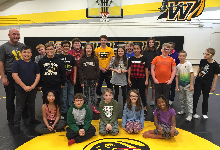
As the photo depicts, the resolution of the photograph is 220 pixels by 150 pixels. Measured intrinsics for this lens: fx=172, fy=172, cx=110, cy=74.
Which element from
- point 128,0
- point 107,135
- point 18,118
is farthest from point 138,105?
point 128,0

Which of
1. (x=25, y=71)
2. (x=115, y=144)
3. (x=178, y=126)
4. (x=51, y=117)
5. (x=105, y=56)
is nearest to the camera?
(x=115, y=144)

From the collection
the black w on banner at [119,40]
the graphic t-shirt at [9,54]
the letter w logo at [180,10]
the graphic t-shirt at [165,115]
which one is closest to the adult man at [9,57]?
the graphic t-shirt at [9,54]

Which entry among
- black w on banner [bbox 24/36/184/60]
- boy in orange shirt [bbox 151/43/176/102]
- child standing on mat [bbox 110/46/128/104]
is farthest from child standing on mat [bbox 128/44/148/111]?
black w on banner [bbox 24/36/184/60]

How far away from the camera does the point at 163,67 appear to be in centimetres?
379

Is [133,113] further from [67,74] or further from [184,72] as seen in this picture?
[67,74]

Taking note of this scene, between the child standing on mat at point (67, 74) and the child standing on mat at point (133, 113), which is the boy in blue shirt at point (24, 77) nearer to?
the child standing on mat at point (67, 74)

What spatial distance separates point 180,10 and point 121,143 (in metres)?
10.6

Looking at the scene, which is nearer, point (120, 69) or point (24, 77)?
point (24, 77)

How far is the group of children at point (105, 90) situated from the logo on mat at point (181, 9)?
784cm

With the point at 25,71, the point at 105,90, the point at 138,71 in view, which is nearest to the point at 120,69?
the point at 138,71

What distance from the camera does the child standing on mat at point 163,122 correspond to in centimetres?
312

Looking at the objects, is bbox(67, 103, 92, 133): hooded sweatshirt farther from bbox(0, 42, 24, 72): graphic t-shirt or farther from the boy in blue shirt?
bbox(0, 42, 24, 72): graphic t-shirt

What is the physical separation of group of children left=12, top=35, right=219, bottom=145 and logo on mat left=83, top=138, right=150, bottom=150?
197mm

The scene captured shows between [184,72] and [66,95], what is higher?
[184,72]
